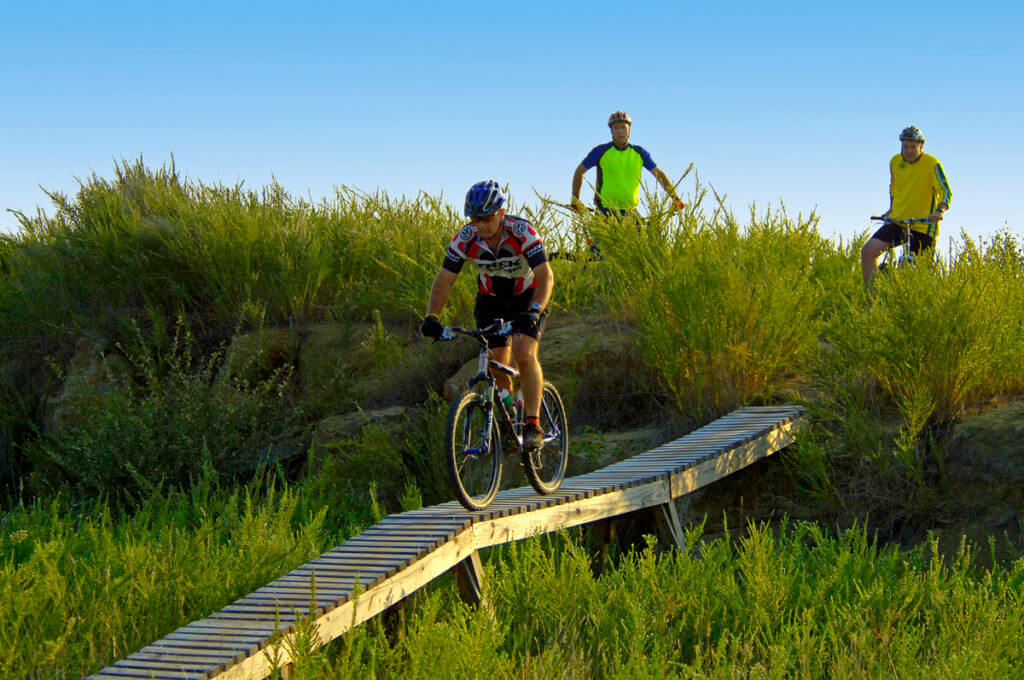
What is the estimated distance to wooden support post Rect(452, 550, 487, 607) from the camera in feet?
18.8

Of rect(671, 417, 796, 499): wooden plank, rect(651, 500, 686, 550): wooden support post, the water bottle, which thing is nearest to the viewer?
the water bottle

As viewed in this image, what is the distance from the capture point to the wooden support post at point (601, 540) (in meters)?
7.46

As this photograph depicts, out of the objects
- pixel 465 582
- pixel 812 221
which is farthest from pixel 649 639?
pixel 812 221

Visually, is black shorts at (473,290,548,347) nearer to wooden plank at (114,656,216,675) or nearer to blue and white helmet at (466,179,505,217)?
blue and white helmet at (466,179,505,217)

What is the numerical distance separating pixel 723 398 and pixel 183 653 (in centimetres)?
547

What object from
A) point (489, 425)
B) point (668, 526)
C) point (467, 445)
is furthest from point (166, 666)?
point (668, 526)

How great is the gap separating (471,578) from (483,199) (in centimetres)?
212

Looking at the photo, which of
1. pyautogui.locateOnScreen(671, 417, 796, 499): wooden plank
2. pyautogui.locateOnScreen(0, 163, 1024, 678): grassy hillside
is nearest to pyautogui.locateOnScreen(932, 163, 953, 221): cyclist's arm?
pyautogui.locateOnScreen(0, 163, 1024, 678): grassy hillside

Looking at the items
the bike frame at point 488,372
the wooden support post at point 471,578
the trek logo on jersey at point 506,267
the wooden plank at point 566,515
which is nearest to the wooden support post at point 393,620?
the wooden support post at point 471,578

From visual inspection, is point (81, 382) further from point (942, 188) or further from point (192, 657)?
point (942, 188)

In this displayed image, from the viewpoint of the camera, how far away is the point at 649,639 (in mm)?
4957

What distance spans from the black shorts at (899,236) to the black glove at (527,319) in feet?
19.4

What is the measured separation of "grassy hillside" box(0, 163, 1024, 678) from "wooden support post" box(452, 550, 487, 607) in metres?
0.14

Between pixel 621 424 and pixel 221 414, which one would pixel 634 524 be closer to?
pixel 621 424
